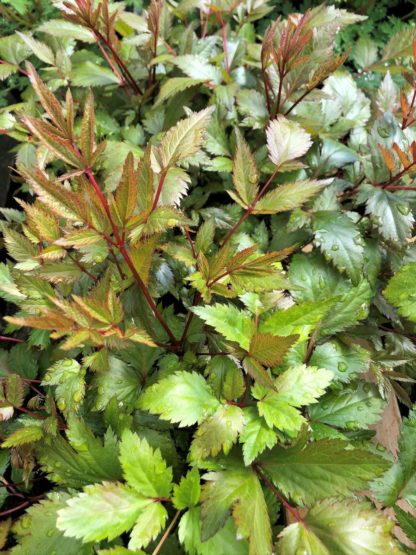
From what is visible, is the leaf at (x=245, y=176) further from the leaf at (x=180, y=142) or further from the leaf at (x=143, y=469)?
the leaf at (x=143, y=469)

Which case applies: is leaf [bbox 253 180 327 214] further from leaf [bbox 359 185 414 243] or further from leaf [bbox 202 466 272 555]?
leaf [bbox 202 466 272 555]

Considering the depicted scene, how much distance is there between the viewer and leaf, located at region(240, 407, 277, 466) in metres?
0.90

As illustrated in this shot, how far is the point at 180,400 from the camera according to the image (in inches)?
36.6

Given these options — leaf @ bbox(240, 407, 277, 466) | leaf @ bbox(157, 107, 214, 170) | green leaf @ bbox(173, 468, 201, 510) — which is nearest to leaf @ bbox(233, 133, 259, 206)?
leaf @ bbox(157, 107, 214, 170)

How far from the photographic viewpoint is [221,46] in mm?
1609

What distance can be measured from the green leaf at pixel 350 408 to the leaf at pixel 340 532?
22 cm

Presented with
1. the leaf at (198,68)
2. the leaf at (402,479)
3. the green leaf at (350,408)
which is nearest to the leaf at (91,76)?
the leaf at (198,68)

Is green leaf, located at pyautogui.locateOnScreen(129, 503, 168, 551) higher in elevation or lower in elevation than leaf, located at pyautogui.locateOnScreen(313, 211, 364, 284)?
lower

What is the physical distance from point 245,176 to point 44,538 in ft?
2.86

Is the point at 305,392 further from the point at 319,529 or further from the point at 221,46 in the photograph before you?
the point at 221,46

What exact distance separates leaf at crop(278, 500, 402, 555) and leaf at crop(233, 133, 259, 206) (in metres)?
0.63

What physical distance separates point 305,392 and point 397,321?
46cm

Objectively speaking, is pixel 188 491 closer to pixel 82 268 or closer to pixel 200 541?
pixel 200 541

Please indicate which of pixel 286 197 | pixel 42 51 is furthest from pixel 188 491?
pixel 42 51
